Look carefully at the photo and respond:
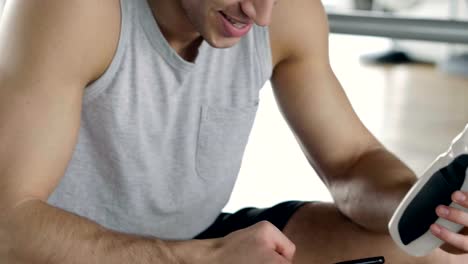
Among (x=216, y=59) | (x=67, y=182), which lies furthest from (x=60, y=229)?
(x=216, y=59)

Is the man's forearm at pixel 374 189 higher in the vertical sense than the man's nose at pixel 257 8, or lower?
lower

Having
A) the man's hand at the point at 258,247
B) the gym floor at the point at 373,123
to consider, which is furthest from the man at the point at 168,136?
the gym floor at the point at 373,123

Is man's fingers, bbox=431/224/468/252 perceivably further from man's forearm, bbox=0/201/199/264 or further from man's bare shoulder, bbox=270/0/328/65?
man's bare shoulder, bbox=270/0/328/65

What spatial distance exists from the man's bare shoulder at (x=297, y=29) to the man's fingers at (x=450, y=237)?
1.40 ft

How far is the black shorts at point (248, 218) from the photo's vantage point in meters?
1.60

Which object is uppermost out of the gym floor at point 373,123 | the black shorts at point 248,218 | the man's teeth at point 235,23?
the man's teeth at point 235,23

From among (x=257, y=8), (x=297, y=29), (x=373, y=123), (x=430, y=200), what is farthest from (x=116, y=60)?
(x=373, y=123)

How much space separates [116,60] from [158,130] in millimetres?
144

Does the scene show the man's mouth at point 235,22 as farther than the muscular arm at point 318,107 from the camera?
No

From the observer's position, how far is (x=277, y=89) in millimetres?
1607

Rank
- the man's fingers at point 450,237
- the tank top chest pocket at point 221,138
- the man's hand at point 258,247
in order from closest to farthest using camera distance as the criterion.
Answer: the man's hand at point 258,247, the man's fingers at point 450,237, the tank top chest pocket at point 221,138

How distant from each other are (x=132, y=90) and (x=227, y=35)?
17 cm

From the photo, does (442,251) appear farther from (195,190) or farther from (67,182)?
(67,182)

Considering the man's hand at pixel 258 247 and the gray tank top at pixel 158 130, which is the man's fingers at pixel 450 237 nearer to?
the man's hand at pixel 258 247
